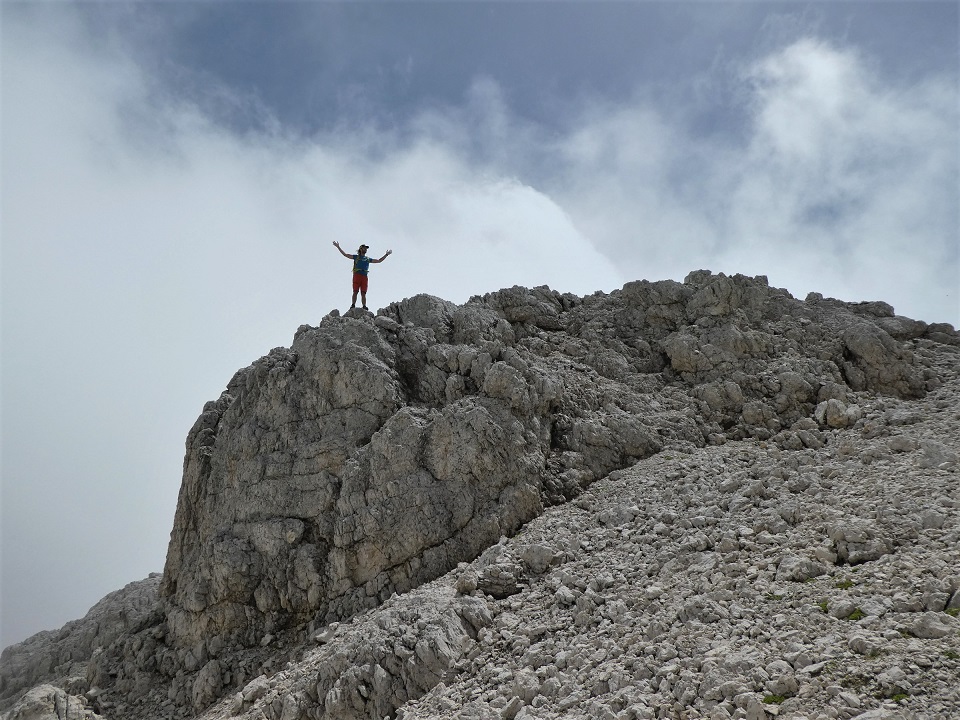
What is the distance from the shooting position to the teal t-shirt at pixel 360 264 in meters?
26.1

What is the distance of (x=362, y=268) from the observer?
86.0 feet

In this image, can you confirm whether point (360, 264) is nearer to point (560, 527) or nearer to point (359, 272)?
point (359, 272)

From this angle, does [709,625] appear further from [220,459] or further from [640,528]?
[220,459]

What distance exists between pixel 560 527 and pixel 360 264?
13916 millimetres

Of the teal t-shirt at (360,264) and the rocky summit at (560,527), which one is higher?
the teal t-shirt at (360,264)

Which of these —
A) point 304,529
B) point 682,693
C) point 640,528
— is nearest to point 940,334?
point 640,528

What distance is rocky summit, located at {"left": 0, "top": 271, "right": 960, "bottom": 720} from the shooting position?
11.8m

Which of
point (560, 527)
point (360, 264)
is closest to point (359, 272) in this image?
point (360, 264)

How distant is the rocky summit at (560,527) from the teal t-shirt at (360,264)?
207 cm

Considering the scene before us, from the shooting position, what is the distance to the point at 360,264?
85.9 feet

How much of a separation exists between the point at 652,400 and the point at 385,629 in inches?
522

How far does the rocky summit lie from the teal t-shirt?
6.79 ft

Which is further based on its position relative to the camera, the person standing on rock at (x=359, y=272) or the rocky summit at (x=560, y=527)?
the person standing on rock at (x=359, y=272)

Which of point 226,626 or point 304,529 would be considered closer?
point 226,626
